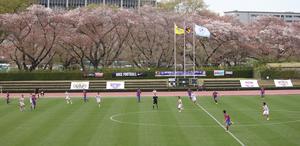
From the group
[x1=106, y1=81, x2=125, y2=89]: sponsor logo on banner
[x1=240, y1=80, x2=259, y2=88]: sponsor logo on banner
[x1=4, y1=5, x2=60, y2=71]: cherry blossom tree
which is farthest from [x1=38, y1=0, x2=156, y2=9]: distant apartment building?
[x1=240, y1=80, x2=259, y2=88]: sponsor logo on banner

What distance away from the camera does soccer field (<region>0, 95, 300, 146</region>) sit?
29.1 metres

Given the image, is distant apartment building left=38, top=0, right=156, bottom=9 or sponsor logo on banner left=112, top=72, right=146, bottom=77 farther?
distant apartment building left=38, top=0, right=156, bottom=9

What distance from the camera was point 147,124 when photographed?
116 ft

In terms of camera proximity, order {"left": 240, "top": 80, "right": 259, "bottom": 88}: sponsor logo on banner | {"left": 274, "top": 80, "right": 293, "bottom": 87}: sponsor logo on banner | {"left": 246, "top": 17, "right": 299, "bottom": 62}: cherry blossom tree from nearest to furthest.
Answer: {"left": 240, "top": 80, "right": 259, "bottom": 88}: sponsor logo on banner < {"left": 274, "top": 80, "right": 293, "bottom": 87}: sponsor logo on banner < {"left": 246, "top": 17, "right": 299, "bottom": 62}: cherry blossom tree

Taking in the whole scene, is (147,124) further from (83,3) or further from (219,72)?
(83,3)

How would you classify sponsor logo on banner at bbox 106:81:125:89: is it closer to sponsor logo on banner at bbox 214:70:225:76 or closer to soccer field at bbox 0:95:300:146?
sponsor logo on banner at bbox 214:70:225:76

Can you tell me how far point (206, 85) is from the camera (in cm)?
6975

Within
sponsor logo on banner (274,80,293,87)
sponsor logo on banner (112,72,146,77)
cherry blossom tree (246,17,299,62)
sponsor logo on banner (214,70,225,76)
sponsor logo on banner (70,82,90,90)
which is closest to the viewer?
sponsor logo on banner (70,82,90,90)

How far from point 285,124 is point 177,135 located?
9017 mm

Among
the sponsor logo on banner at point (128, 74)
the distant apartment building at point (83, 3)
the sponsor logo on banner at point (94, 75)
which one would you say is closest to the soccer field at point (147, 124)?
the sponsor logo on banner at point (94, 75)

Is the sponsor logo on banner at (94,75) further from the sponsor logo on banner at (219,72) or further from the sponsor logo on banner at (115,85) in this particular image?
the sponsor logo on banner at (219,72)

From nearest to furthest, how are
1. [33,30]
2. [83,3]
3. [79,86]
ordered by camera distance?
[79,86] < [33,30] < [83,3]

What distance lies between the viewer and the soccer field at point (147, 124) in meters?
29.1

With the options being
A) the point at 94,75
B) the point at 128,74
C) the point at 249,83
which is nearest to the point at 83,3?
the point at 94,75
